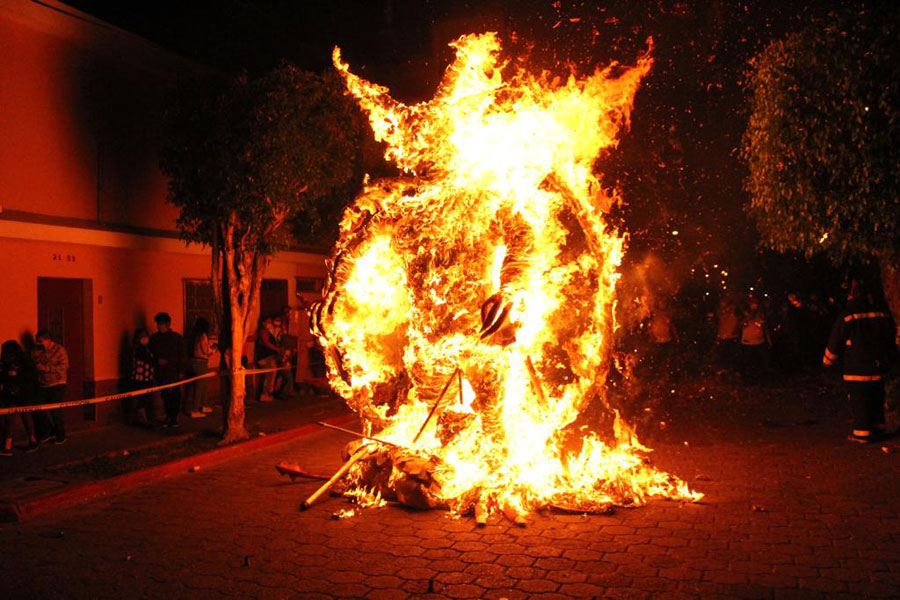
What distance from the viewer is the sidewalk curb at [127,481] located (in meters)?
7.35

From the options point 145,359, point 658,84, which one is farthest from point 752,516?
point 145,359

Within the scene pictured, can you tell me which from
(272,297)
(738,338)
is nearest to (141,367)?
(272,297)

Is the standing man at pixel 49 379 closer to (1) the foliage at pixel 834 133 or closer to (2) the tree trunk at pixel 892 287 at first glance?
(1) the foliage at pixel 834 133

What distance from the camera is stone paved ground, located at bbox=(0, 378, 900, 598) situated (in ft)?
17.2

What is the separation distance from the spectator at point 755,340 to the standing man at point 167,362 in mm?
11740

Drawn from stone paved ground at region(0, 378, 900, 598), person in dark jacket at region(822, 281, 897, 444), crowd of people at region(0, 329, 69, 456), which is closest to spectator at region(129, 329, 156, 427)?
crowd of people at region(0, 329, 69, 456)

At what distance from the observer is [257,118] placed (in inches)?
420

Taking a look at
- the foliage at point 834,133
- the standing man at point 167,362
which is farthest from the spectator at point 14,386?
the foliage at point 834,133

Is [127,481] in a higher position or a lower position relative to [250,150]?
lower

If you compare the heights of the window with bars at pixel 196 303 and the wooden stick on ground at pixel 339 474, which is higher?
the window with bars at pixel 196 303

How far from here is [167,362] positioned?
12195mm

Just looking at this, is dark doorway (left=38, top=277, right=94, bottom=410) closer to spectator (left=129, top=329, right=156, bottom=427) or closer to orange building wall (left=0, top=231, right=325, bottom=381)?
orange building wall (left=0, top=231, right=325, bottom=381)

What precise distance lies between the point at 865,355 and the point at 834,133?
3134 mm

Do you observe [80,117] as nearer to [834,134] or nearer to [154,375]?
[154,375]
